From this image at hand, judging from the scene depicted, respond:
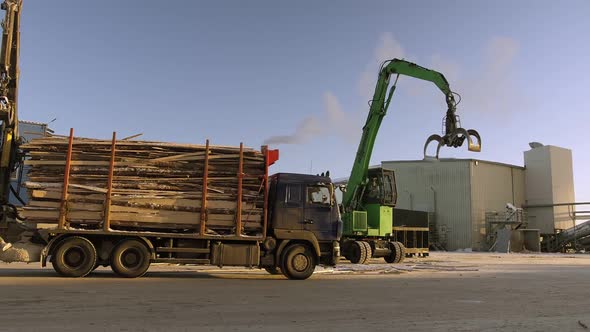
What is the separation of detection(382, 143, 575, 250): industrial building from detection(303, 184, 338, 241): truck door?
39.2m

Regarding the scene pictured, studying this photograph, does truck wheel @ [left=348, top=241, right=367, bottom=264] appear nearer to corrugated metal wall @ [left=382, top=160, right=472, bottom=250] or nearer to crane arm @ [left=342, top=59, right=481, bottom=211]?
crane arm @ [left=342, top=59, right=481, bottom=211]

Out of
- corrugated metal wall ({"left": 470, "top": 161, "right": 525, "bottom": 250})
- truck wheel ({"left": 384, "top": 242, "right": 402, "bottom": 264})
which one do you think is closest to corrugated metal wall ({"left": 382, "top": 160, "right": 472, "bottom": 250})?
corrugated metal wall ({"left": 470, "top": 161, "right": 525, "bottom": 250})

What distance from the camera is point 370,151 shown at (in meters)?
21.5

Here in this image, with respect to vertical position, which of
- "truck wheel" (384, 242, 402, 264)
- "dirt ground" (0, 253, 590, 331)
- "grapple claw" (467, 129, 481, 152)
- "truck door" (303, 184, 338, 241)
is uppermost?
"grapple claw" (467, 129, 481, 152)

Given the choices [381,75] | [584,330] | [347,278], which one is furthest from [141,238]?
[381,75]

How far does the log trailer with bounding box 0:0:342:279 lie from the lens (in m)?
12.6

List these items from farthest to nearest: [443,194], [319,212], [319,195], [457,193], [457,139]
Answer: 1. [443,194]
2. [457,193]
3. [457,139]
4. [319,195]
5. [319,212]

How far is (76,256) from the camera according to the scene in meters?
12.7

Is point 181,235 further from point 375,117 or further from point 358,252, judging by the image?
point 375,117

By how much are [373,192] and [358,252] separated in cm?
287

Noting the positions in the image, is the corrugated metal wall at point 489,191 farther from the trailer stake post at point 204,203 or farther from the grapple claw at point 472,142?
the trailer stake post at point 204,203

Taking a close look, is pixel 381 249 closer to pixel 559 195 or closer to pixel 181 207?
pixel 181 207

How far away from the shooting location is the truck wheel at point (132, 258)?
1277 cm

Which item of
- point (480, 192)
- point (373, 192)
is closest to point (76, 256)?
point (373, 192)
